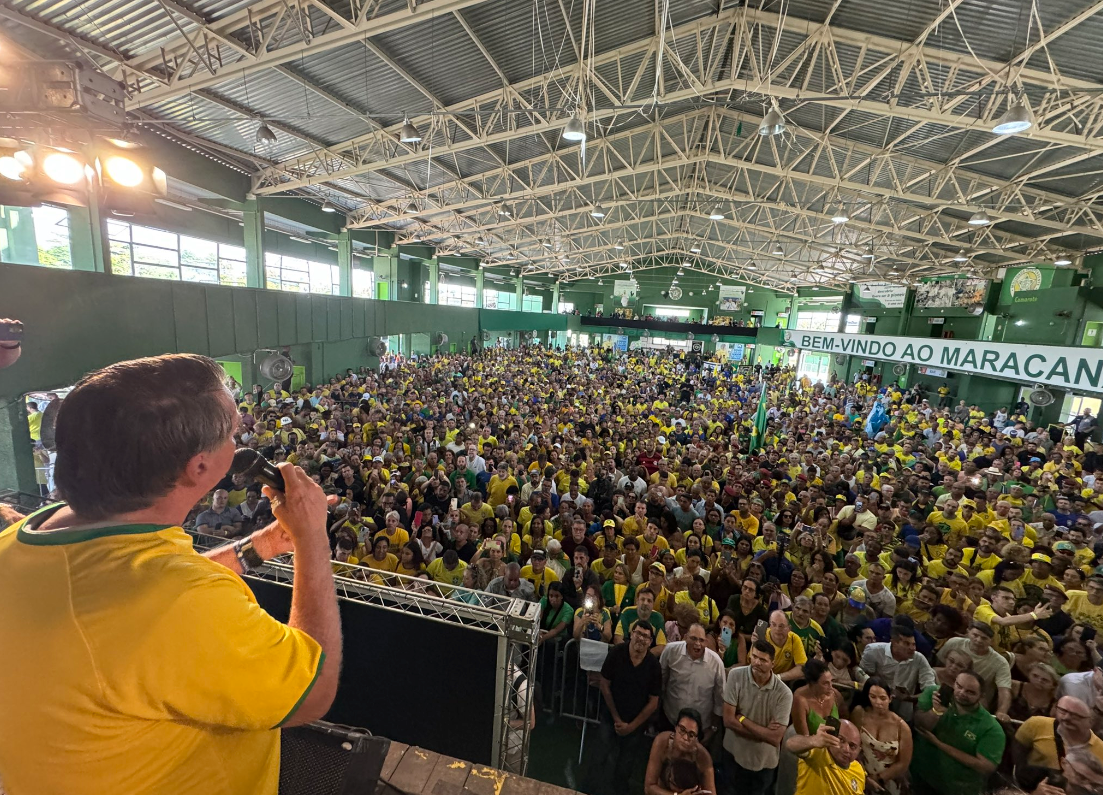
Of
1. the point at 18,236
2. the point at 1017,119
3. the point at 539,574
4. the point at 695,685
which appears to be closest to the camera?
the point at 695,685

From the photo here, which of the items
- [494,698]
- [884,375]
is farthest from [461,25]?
[884,375]

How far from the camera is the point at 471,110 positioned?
1137cm

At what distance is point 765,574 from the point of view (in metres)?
5.41

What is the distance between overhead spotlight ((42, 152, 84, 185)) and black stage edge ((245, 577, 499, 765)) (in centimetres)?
493

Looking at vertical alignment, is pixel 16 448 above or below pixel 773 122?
below

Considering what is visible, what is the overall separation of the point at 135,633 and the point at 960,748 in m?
4.84

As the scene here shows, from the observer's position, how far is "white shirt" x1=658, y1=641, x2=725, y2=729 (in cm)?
383

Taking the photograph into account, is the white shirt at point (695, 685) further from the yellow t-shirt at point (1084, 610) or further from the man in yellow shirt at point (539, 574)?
the yellow t-shirt at point (1084, 610)

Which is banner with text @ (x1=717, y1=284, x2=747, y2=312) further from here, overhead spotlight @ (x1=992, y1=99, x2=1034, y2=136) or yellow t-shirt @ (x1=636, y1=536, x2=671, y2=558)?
yellow t-shirt @ (x1=636, y1=536, x2=671, y2=558)

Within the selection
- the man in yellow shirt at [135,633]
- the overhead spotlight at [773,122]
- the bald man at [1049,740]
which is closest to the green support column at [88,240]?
the man in yellow shirt at [135,633]

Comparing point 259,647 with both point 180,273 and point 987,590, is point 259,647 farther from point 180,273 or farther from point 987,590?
point 180,273

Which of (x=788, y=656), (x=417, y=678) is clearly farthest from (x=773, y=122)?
(x=417, y=678)

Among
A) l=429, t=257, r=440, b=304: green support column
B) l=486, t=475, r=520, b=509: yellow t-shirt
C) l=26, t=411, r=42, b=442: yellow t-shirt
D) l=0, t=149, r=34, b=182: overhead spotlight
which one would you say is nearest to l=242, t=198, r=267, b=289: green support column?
l=26, t=411, r=42, b=442: yellow t-shirt

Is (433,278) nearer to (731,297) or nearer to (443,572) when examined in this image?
(731,297)
